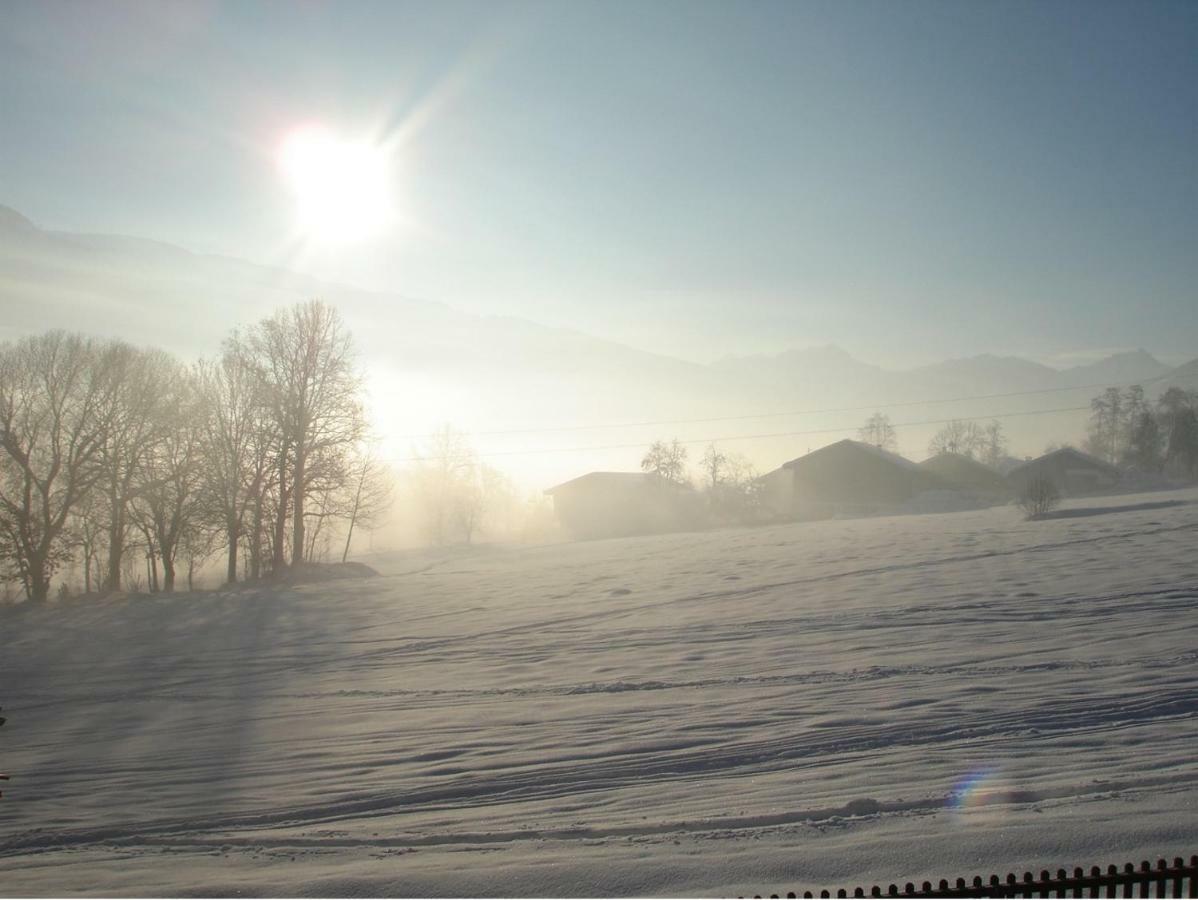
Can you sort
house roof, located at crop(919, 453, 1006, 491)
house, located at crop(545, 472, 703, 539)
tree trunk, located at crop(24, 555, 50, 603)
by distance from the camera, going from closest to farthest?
tree trunk, located at crop(24, 555, 50, 603) < house roof, located at crop(919, 453, 1006, 491) < house, located at crop(545, 472, 703, 539)

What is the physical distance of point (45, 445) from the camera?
129 ft

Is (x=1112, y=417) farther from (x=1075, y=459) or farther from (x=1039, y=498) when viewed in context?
(x=1039, y=498)

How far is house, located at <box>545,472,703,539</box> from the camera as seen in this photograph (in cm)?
7512

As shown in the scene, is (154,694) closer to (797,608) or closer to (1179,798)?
(797,608)

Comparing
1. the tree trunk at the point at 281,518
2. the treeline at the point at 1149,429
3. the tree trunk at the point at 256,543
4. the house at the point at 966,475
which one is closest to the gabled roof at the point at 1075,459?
the house at the point at 966,475

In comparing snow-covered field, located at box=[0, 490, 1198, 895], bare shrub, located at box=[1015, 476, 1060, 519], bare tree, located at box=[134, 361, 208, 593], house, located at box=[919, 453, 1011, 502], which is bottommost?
snow-covered field, located at box=[0, 490, 1198, 895]

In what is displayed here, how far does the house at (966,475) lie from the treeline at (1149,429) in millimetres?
14958

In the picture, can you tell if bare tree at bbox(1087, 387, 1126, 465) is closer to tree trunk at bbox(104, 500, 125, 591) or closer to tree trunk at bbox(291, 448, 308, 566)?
tree trunk at bbox(291, 448, 308, 566)

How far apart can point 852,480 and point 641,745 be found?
185 feet

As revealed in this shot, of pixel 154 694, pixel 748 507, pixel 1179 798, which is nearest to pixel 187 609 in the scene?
pixel 154 694

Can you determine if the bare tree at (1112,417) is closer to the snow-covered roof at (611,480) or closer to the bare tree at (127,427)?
the snow-covered roof at (611,480)

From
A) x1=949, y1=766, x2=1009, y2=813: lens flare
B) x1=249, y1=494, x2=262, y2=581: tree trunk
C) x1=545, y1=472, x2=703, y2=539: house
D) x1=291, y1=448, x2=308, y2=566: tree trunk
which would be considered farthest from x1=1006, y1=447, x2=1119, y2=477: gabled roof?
x1=949, y1=766, x2=1009, y2=813: lens flare

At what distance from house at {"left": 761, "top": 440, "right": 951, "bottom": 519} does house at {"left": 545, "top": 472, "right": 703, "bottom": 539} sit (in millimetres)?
10656

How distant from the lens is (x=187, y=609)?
3128cm
